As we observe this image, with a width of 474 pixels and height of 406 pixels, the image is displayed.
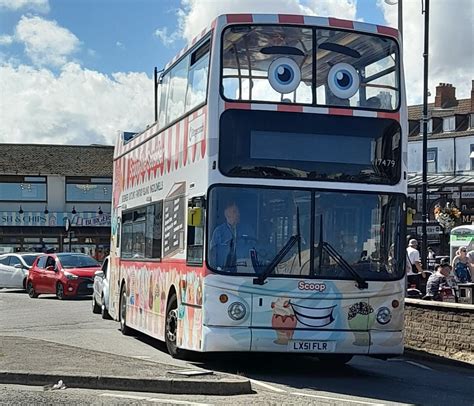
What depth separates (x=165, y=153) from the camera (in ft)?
47.3

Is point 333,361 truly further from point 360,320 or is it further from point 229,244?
point 229,244

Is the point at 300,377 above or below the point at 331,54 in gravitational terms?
below

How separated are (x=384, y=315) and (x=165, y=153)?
457cm

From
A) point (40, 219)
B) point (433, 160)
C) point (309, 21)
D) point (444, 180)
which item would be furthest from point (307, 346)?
point (433, 160)

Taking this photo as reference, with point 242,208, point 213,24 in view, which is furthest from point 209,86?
point 242,208

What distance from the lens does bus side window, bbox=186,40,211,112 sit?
12.1 m

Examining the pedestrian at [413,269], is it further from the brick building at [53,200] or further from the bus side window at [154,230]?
the brick building at [53,200]

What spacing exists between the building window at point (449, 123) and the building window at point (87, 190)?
2426cm

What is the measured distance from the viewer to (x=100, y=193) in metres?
61.1

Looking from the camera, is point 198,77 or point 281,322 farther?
point 198,77

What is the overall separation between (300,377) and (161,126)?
493 cm

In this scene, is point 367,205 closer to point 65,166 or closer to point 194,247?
point 194,247

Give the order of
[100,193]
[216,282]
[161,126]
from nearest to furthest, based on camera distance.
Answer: [216,282], [161,126], [100,193]

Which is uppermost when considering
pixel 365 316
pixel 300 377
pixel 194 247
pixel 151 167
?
pixel 151 167
